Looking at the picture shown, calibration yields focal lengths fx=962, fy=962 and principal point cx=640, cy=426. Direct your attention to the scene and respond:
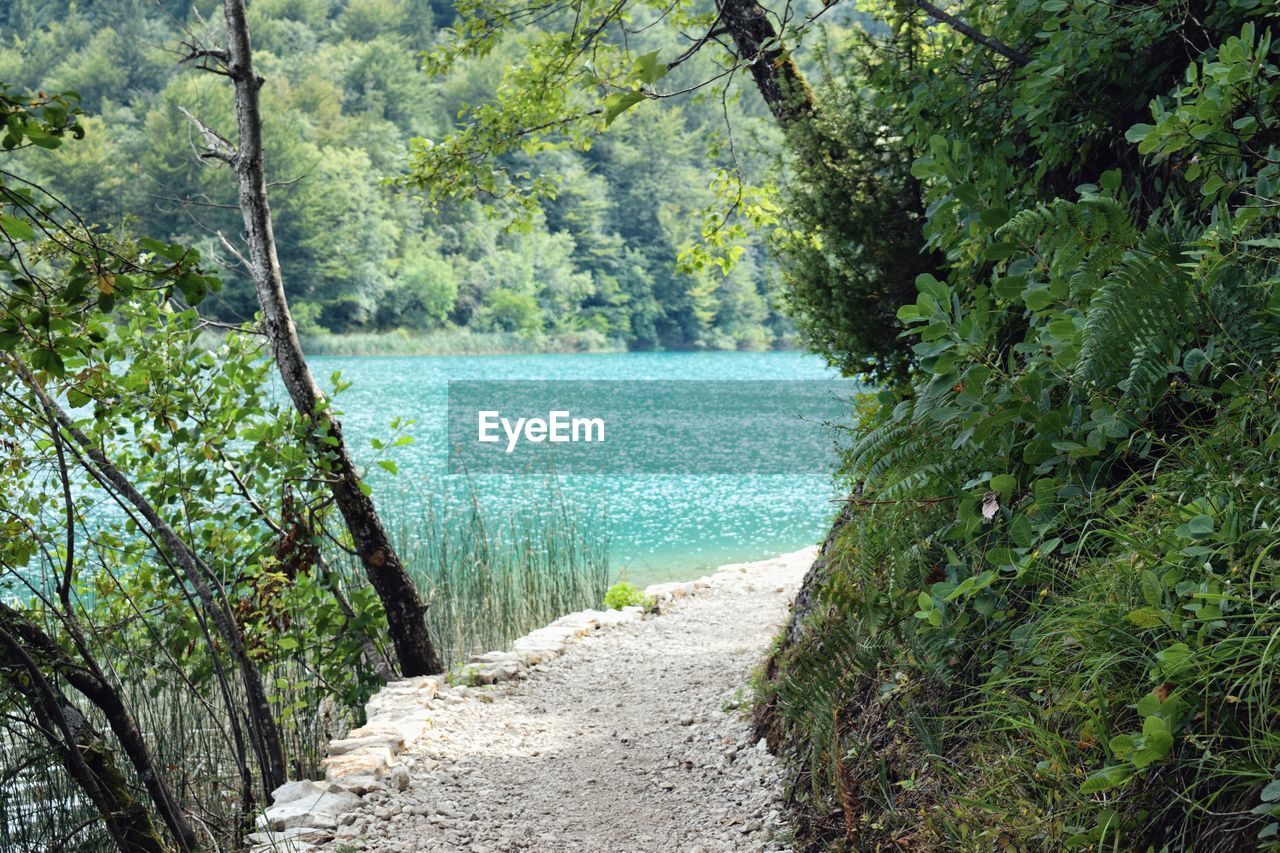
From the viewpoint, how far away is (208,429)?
4.06 m

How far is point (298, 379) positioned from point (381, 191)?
106 feet

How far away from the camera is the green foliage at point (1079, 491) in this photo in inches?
60.8

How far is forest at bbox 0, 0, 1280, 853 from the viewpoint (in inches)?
67.0

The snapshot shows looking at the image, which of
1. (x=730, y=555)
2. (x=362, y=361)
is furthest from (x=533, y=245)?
(x=730, y=555)

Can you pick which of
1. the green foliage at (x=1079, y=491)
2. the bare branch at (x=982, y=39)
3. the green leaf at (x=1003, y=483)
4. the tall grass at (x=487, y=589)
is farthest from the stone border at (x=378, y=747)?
the bare branch at (x=982, y=39)

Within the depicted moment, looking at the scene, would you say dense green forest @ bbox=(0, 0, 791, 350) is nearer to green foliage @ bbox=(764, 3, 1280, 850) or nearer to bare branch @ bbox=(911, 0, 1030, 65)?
bare branch @ bbox=(911, 0, 1030, 65)

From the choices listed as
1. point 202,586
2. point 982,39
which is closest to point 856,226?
point 982,39

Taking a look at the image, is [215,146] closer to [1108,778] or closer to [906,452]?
[906,452]

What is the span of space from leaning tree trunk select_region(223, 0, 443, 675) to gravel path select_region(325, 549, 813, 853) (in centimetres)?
49

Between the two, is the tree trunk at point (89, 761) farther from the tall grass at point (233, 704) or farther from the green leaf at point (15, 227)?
the green leaf at point (15, 227)

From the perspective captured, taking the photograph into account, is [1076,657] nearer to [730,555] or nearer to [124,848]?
[124,848]

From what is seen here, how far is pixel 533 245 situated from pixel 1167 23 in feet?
159

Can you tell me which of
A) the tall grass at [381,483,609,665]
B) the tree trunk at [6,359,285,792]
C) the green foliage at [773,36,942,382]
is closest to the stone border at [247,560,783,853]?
the tree trunk at [6,359,285,792]

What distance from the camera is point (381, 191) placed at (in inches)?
1366
